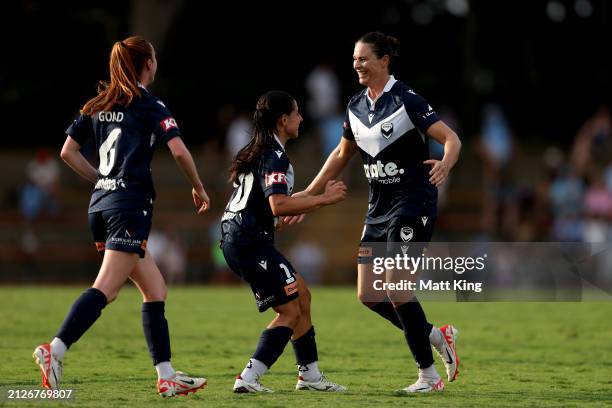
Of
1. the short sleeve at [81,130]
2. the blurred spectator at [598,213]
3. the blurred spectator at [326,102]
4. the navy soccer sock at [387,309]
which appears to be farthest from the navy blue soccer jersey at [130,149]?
the blurred spectator at [326,102]

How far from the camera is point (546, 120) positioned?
30922 millimetres

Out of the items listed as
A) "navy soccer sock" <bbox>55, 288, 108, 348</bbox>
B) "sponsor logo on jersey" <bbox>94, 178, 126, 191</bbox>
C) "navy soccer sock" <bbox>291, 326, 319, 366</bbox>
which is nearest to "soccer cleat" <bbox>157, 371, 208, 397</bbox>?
"navy soccer sock" <bbox>55, 288, 108, 348</bbox>

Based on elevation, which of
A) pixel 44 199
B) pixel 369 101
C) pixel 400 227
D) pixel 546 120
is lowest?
pixel 400 227

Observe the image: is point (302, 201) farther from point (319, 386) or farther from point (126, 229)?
point (319, 386)

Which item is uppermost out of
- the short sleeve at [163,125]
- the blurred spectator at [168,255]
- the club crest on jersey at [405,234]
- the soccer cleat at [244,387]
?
the blurred spectator at [168,255]

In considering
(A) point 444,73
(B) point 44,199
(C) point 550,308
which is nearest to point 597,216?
(C) point 550,308

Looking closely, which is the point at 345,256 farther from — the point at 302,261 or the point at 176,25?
the point at 176,25

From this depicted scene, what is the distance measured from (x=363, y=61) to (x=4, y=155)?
68.0ft

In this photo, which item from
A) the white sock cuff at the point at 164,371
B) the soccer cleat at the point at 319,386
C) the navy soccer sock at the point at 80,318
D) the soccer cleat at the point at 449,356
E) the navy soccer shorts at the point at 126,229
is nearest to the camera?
the navy soccer sock at the point at 80,318

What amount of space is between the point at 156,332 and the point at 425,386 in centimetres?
195

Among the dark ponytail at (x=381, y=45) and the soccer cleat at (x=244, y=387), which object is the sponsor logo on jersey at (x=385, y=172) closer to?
the dark ponytail at (x=381, y=45)

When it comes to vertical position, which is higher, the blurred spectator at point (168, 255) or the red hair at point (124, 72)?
the blurred spectator at point (168, 255)

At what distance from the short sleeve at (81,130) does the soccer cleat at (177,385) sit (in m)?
1.75

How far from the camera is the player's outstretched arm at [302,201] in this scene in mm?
8148
